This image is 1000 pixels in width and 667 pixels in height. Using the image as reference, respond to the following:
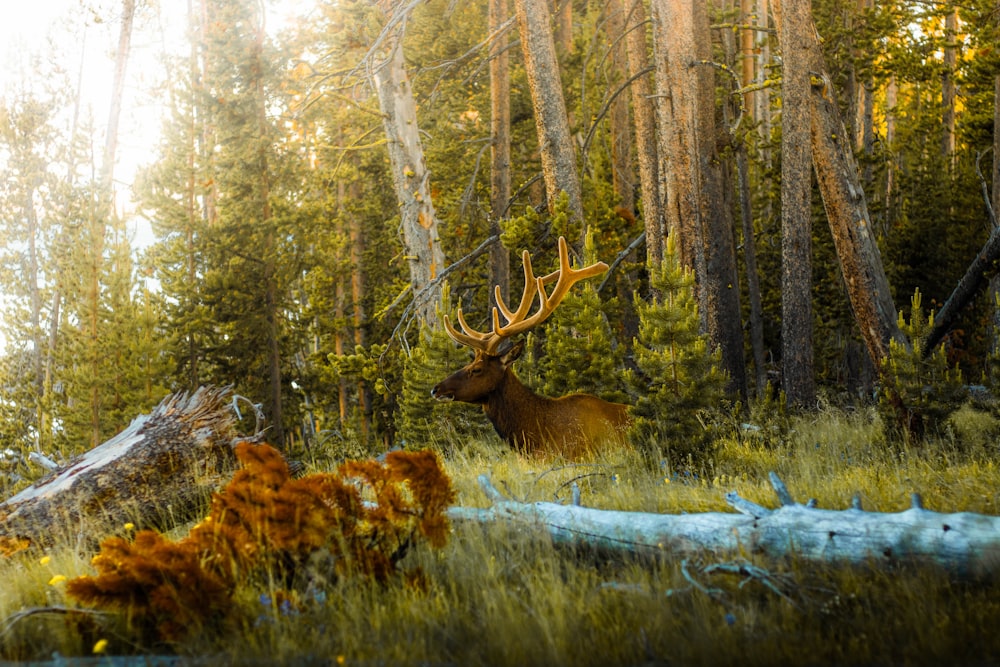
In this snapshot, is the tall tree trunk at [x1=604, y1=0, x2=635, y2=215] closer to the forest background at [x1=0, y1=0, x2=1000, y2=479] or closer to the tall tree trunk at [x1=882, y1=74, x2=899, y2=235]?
the forest background at [x1=0, y1=0, x2=1000, y2=479]

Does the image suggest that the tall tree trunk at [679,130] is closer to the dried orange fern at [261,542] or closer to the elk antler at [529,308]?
the elk antler at [529,308]

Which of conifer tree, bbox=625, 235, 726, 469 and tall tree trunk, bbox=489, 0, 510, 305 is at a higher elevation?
tall tree trunk, bbox=489, 0, 510, 305

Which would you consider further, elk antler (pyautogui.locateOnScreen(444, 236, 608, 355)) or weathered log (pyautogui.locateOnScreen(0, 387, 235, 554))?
elk antler (pyautogui.locateOnScreen(444, 236, 608, 355))

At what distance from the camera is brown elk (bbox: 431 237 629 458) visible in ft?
26.1

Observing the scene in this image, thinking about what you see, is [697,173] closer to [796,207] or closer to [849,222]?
[796,207]

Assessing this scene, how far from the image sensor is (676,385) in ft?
23.8

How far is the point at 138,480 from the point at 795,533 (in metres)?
4.65

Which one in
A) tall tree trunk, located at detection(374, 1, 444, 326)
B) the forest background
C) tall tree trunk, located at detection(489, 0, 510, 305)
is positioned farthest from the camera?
tall tree trunk, located at detection(489, 0, 510, 305)

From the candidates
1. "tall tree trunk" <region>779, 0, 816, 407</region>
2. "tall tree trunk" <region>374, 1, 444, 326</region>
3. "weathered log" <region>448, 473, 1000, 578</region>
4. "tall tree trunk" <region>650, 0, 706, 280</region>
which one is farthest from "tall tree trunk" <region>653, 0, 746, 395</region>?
"weathered log" <region>448, 473, 1000, 578</region>

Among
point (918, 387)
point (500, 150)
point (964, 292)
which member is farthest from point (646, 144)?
point (918, 387)

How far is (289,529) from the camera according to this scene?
164 inches

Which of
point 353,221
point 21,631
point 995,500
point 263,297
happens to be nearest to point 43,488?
point 21,631

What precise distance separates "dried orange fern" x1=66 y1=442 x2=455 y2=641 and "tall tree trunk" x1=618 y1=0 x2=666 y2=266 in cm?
700

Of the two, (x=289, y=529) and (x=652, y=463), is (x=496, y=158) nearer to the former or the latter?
(x=652, y=463)
